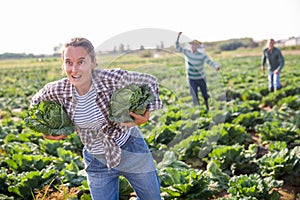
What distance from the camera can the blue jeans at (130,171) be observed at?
2850 mm

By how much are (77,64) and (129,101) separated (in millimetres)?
458

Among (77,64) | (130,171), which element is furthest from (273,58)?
(77,64)

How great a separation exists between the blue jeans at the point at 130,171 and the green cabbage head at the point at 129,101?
260 millimetres

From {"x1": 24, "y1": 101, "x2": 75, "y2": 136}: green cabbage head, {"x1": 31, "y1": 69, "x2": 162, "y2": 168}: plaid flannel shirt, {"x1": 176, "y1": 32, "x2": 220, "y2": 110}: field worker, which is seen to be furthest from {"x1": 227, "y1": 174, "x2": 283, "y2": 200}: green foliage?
{"x1": 24, "y1": 101, "x2": 75, "y2": 136}: green cabbage head

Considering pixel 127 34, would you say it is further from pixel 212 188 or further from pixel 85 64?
pixel 212 188

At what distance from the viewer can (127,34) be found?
258 cm

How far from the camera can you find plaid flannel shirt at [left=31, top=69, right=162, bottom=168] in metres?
2.69

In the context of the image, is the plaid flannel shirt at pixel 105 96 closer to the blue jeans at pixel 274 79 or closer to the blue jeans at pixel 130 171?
the blue jeans at pixel 130 171

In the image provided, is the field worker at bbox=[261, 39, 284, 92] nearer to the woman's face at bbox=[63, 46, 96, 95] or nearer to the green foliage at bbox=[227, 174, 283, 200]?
the green foliage at bbox=[227, 174, 283, 200]

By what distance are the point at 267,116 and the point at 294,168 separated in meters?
3.49

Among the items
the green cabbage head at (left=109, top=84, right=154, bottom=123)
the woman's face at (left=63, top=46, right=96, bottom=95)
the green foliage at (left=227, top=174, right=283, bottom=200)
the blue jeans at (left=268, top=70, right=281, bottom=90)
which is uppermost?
the woman's face at (left=63, top=46, right=96, bottom=95)

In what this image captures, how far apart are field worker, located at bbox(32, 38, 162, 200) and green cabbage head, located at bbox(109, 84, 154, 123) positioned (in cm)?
4

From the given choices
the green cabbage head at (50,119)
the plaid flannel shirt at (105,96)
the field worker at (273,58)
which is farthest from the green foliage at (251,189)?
the field worker at (273,58)

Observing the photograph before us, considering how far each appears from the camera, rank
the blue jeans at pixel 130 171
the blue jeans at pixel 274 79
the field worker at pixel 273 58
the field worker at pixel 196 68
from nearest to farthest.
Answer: the blue jeans at pixel 130 171 < the field worker at pixel 196 68 < the field worker at pixel 273 58 < the blue jeans at pixel 274 79
